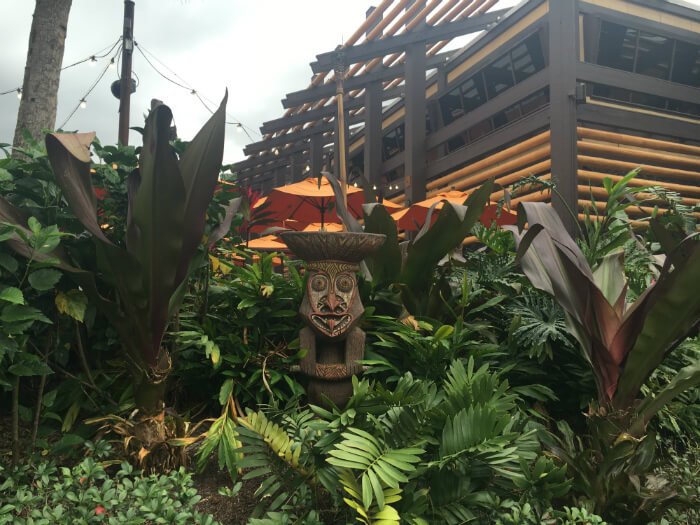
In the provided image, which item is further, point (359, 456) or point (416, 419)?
point (416, 419)

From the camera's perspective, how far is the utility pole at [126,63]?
22.5 ft

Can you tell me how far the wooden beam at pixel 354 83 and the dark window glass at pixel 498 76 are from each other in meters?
1.52

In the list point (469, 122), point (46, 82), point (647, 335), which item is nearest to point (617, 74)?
point (469, 122)

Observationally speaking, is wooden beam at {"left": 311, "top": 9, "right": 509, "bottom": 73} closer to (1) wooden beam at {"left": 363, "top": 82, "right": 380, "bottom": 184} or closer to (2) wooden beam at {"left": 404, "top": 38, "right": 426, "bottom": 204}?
(2) wooden beam at {"left": 404, "top": 38, "right": 426, "bottom": 204}

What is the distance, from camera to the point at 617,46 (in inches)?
258

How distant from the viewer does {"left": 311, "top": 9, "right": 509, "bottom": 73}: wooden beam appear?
25.7 feet

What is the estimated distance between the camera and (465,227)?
7.96 ft

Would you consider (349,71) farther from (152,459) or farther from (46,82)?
(152,459)

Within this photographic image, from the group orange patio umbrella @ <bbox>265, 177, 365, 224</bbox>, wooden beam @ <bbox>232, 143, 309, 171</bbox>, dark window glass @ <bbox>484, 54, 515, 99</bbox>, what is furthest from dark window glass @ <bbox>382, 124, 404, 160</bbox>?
orange patio umbrella @ <bbox>265, 177, 365, 224</bbox>

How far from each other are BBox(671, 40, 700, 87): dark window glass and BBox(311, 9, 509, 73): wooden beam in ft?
8.34

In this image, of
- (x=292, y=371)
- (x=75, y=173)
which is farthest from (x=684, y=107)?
(x=75, y=173)

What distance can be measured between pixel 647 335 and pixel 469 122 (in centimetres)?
673

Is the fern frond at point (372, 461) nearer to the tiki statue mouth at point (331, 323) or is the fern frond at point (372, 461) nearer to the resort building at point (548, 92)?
the tiki statue mouth at point (331, 323)

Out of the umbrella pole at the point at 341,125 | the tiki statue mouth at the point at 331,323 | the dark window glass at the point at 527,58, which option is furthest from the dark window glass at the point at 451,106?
the tiki statue mouth at the point at 331,323
